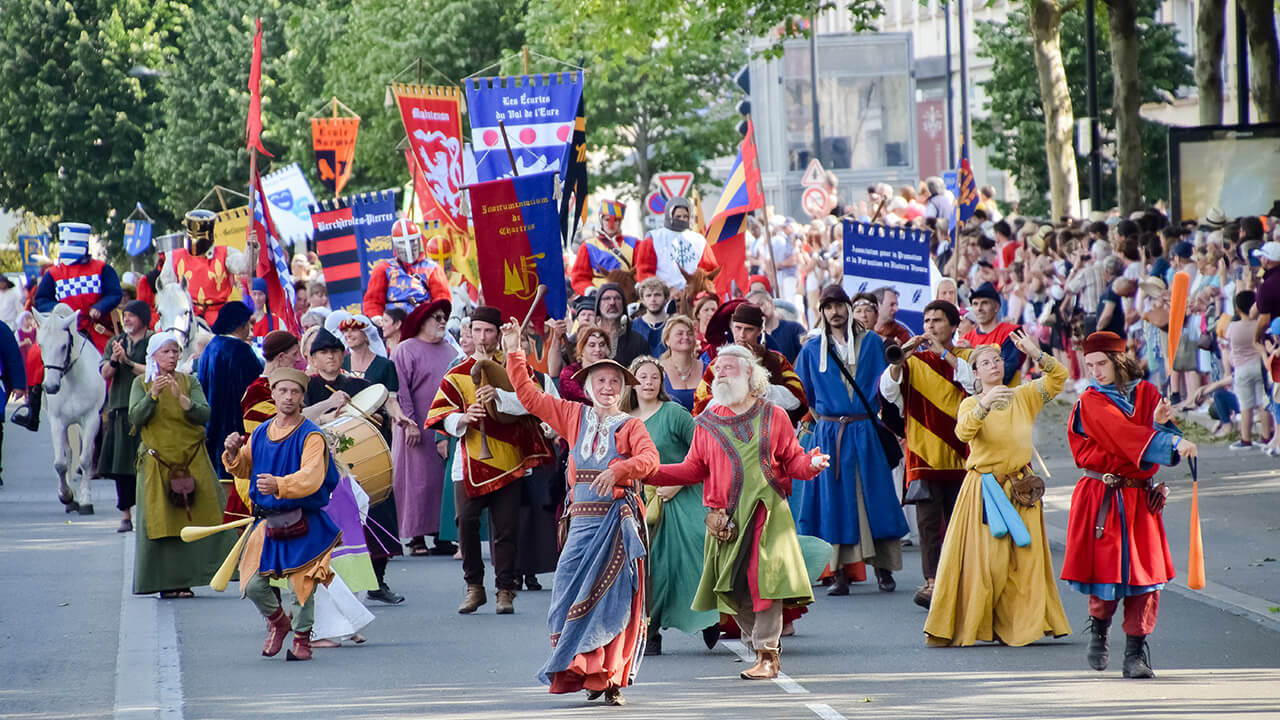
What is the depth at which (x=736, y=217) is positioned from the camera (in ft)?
64.2

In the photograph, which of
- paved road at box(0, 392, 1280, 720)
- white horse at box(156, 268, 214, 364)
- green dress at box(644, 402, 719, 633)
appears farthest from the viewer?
white horse at box(156, 268, 214, 364)

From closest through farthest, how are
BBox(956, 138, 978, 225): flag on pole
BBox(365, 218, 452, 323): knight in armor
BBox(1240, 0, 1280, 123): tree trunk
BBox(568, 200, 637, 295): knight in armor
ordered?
BBox(568, 200, 637, 295): knight in armor, BBox(365, 218, 452, 323): knight in armor, BBox(956, 138, 978, 225): flag on pole, BBox(1240, 0, 1280, 123): tree trunk

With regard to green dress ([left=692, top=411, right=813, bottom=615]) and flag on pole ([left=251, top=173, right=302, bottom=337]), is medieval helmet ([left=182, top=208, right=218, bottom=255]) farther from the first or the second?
green dress ([left=692, top=411, right=813, bottom=615])

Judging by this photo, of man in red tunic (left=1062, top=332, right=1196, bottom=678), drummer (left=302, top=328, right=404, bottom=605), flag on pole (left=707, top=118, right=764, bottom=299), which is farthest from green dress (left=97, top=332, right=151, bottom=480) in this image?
man in red tunic (left=1062, top=332, right=1196, bottom=678)

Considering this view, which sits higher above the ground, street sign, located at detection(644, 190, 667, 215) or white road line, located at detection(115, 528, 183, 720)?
street sign, located at detection(644, 190, 667, 215)

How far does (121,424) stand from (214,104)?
39.6 m

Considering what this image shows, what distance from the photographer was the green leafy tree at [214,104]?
54.0 metres

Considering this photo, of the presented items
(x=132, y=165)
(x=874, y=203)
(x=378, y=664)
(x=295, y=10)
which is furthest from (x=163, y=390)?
(x=132, y=165)

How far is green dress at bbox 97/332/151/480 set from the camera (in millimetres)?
15742

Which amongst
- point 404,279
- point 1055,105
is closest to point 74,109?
point 1055,105

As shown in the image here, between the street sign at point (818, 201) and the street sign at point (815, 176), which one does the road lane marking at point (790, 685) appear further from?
the street sign at point (815, 176)

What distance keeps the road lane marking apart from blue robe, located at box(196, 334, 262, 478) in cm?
416

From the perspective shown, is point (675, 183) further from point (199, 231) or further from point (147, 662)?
point (147, 662)

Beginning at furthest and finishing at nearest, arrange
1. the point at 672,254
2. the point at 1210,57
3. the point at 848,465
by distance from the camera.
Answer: the point at 1210,57
the point at 672,254
the point at 848,465
